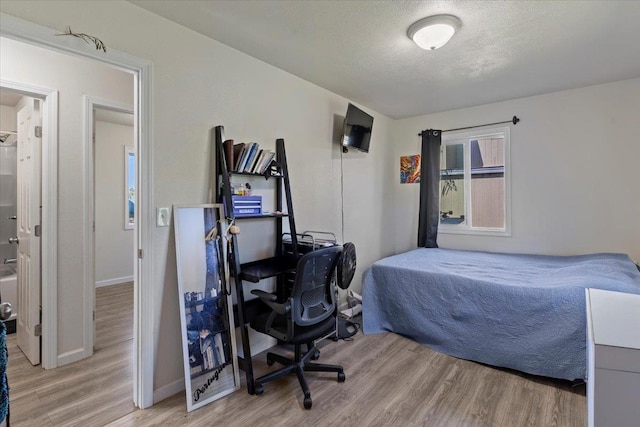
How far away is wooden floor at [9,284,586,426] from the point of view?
184cm

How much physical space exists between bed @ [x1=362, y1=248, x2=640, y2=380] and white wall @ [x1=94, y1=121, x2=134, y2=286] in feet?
13.1

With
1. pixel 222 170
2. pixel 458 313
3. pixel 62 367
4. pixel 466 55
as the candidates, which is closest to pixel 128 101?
pixel 222 170

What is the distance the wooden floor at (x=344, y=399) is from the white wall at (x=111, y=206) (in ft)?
7.71

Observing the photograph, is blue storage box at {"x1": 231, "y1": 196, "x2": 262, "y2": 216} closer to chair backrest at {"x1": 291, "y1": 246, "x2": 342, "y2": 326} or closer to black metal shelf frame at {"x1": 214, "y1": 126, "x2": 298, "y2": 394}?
black metal shelf frame at {"x1": 214, "y1": 126, "x2": 298, "y2": 394}

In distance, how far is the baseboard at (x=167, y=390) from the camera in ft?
6.53

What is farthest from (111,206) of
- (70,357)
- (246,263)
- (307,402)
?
(307,402)

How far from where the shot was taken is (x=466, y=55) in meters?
2.52

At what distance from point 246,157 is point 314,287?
1.06m

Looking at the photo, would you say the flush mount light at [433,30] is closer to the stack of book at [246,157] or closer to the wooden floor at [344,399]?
the stack of book at [246,157]

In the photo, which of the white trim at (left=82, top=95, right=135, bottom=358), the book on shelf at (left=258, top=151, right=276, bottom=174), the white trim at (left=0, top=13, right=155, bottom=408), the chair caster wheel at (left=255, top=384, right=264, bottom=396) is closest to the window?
the book on shelf at (left=258, top=151, right=276, bottom=174)

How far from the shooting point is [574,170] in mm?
3324

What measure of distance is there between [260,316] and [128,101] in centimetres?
232

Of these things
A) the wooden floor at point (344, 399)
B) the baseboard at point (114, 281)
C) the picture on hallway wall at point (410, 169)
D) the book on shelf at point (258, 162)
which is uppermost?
the picture on hallway wall at point (410, 169)

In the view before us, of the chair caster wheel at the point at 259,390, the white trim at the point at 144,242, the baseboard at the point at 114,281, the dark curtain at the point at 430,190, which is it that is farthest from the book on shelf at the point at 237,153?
the baseboard at the point at 114,281
